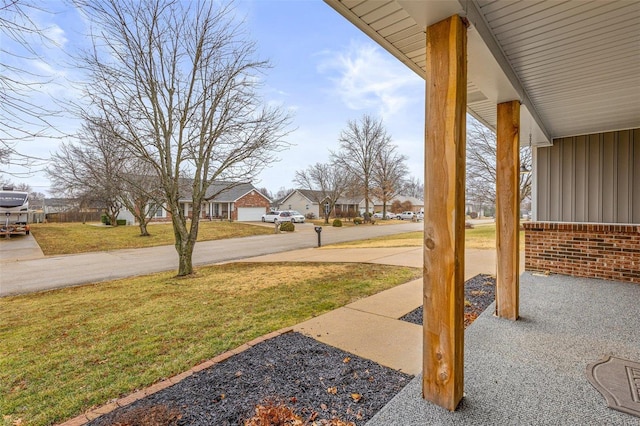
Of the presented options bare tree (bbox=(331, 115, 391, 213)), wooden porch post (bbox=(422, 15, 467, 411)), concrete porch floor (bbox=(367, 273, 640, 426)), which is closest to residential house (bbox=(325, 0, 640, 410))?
wooden porch post (bbox=(422, 15, 467, 411))

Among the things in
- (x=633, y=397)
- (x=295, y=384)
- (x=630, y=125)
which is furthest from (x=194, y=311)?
(x=630, y=125)

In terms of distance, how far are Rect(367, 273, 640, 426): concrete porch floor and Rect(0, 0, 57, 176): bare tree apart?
10.7ft

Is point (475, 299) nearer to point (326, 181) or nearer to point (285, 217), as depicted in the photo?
point (285, 217)

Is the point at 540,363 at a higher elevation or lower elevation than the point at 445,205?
lower

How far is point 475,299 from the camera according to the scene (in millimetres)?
4457

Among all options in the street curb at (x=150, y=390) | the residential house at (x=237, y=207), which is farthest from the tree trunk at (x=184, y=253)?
the residential house at (x=237, y=207)

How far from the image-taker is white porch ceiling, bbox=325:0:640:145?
2.10m

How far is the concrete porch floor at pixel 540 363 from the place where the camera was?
1930 mm

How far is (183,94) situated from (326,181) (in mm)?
29697

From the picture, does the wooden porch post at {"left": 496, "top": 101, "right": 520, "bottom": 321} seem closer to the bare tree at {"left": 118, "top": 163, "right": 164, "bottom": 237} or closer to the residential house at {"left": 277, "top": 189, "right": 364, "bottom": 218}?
the bare tree at {"left": 118, "top": 163, "right": 164, "bottom": 237}

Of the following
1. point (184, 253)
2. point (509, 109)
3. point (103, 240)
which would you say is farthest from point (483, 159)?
point (103, 240)

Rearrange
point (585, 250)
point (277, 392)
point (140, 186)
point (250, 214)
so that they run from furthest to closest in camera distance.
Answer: point (250, 214)
point (140, 186)
point (585, 250)
point (277, 392)

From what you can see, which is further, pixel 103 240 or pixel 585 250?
pixel 103 240

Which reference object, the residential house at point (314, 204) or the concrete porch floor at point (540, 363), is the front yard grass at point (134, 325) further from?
the residential house at point (314, 204)
